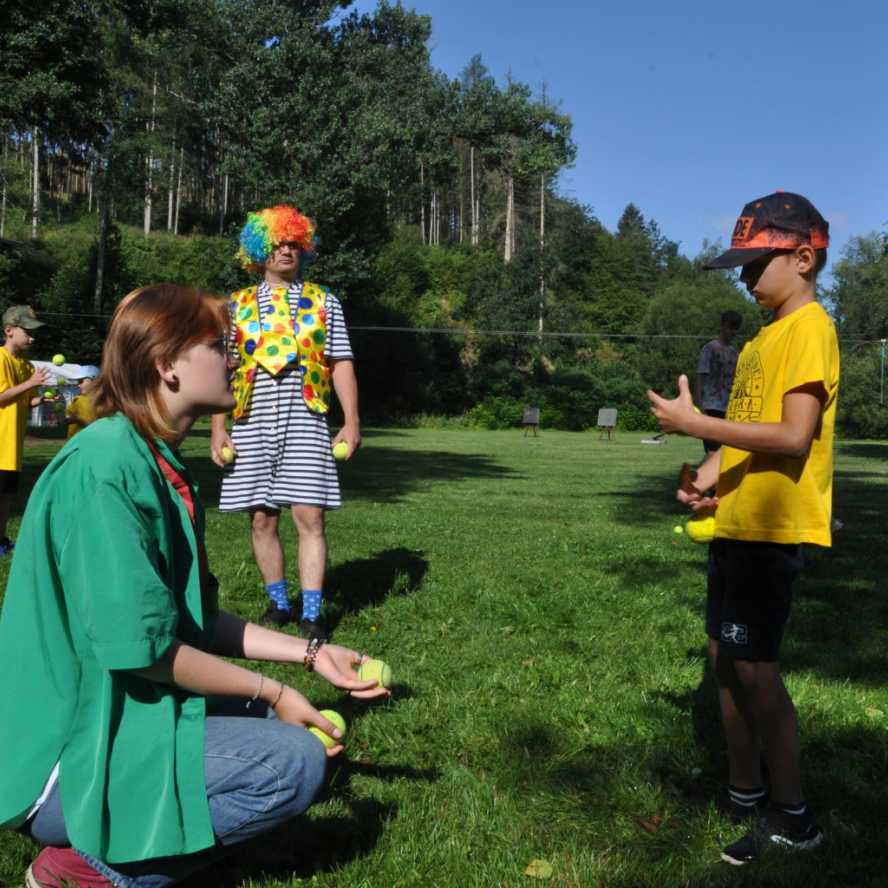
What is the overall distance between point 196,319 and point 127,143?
45.9m

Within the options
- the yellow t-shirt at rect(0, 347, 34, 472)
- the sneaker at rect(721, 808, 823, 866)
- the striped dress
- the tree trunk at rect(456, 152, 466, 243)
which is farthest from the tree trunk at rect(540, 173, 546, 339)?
the sneaker at rect(721, 808, 823, 866)

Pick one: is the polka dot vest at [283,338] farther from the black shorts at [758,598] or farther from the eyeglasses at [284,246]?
the black shorts at [758,598]

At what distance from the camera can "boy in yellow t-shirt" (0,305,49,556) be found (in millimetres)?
7812

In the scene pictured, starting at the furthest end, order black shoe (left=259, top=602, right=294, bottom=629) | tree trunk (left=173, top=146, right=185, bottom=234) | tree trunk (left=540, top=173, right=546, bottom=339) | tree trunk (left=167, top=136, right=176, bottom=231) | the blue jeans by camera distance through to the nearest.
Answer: tree trunk (left=540, top=173, right=546, bottom=339), tree trunk (left=173, top=146, right=185, bottom=234), tree trunk (left=167, top=136, right=176, bottom=231), black shoe (left=259, top=602, right=294, bottom=629), the blue jeans

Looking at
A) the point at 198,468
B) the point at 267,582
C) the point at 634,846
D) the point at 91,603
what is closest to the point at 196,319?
the point at 91,603

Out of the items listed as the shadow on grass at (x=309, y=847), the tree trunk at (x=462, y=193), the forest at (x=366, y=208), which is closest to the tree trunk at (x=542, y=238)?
the forest at (x=366, y=208)

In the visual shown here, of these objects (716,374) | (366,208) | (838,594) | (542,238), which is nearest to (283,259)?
(838,594)

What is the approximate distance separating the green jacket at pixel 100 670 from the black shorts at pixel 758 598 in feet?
5.26

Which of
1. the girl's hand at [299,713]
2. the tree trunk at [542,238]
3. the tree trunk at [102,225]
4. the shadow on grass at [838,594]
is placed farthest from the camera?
the tree trunk at [542,238]

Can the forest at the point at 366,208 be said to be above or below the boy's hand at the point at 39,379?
above

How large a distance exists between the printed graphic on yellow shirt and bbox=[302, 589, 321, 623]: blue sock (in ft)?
8.88

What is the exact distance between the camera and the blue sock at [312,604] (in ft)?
16.9

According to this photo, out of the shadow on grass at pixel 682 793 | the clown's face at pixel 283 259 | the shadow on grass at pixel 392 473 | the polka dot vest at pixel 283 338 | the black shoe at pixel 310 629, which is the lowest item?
the shadow on grass at pixel 392 473

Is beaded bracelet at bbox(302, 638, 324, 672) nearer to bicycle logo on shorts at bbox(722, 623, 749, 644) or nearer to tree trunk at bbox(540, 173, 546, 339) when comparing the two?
bicycle logo on shorts at bbox(722, 623, 749, 644)
